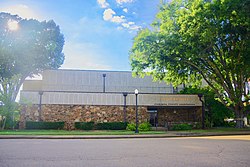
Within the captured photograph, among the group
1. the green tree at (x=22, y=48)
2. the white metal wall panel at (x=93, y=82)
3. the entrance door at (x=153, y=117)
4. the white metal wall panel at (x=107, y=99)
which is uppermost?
the green tree at (x=22, y=48)

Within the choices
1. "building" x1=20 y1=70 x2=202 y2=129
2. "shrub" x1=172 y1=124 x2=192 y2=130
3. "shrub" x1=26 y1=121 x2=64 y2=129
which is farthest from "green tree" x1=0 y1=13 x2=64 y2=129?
"shrub" x1=172 y1=124 x2=192 y2=130

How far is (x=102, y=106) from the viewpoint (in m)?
25.0

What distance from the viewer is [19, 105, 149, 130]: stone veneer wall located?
23859 millimetres

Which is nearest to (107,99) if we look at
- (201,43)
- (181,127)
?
(181,127)

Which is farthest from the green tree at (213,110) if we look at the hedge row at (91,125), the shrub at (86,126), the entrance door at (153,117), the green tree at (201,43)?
the shrub at (86,126)

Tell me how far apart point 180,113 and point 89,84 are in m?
13.6

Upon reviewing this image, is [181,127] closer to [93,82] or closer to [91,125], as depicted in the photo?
[91,125]

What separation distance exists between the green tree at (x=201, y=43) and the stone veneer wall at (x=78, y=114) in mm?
4788

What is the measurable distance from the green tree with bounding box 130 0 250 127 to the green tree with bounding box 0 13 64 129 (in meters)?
12.7

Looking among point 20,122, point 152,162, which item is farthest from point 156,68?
point 152,162

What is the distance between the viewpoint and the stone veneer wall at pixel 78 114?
23.9 m

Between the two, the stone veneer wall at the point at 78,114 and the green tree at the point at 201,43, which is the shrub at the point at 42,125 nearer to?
the stone veneer wall at the point at 78,114

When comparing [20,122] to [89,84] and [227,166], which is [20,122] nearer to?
[89,84]

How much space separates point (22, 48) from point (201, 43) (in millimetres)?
20570
